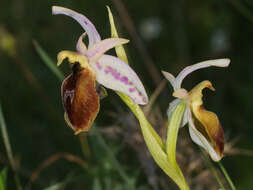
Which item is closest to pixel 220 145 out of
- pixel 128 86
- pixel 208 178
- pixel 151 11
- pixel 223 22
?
pixel 128 86

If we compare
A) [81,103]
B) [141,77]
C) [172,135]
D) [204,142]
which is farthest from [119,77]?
[141,77]

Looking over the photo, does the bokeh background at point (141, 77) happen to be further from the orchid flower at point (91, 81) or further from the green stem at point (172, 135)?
the orchid flower at point (91, 81)

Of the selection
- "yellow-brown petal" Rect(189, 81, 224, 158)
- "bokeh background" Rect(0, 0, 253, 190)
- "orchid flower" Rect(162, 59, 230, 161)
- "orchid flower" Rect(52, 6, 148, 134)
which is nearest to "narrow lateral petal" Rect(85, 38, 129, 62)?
"orchid flower" Rect(52, 6, 148, 134)

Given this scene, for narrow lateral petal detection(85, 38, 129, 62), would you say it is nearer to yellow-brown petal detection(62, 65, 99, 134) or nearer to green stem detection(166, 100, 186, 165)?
yellow-brown petal detection(62, 65, 99, 134)

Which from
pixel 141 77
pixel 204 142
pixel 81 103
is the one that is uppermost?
pixel 81 103

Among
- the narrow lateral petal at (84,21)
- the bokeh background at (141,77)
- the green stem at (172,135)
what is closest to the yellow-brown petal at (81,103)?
the narrow lateral petal at (84,21)

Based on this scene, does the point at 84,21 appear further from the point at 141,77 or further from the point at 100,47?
the point at 141,77

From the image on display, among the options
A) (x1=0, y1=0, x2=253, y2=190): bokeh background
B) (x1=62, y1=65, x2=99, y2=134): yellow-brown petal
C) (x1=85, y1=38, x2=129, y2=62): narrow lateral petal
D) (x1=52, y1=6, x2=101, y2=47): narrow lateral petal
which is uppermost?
(x1=52, y1=6, x2=101, y2=47): narrow lateral petal
